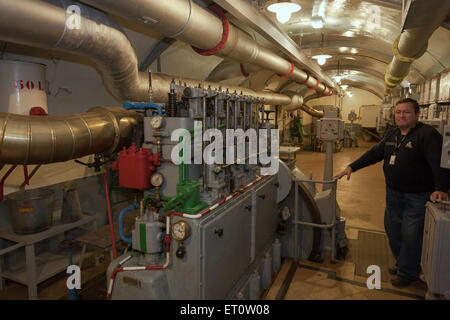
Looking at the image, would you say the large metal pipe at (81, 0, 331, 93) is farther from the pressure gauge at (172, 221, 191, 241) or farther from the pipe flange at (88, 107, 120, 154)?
the pressure gauge at (172, 221, 191, 241)

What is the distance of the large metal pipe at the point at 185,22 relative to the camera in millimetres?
1906

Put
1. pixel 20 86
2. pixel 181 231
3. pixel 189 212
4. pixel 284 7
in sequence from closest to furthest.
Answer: pixel 181 231 → pixel 189 212 → pixel 20 86 → pixel 284 7

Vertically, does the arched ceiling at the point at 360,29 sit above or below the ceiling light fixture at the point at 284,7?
above

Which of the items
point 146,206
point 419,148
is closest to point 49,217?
point 146,206

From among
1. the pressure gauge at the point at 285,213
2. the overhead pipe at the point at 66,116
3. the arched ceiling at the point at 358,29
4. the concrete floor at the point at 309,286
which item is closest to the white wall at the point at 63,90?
the overhead pipe at the point at 66,116

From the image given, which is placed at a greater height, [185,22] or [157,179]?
A: [185,22]

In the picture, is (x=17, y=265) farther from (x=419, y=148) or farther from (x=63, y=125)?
(x=419, y=148)

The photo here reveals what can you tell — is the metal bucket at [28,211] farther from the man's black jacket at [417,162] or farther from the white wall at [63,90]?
the man's black jacket at [417,162]

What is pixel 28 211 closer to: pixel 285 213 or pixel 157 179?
pixel 157 179

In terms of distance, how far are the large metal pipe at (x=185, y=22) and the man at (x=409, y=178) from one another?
1790mm

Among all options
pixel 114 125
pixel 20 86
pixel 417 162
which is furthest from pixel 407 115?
pixel 20 86

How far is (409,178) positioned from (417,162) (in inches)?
6.0

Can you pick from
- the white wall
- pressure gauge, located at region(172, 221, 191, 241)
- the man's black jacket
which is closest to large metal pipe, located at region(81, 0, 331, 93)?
the white wall

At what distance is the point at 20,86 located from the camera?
236 centimetres
